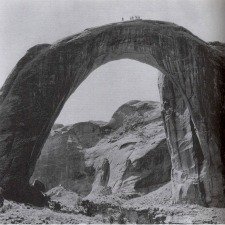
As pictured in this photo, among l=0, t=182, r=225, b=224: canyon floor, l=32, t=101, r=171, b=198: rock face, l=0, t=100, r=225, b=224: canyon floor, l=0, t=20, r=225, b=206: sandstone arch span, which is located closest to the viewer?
l=0, t=182, r=225, b=224: canyon floor

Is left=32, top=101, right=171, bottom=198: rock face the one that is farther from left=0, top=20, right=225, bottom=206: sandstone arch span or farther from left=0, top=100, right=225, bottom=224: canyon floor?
left=0, top=20, right=225, bottom=206: sandstone arch span

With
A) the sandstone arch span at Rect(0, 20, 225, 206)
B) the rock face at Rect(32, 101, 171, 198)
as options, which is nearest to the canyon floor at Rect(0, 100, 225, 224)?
the rock face at Rect(32, 101, 171, 198)

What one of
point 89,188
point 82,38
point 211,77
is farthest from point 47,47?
point 89,188

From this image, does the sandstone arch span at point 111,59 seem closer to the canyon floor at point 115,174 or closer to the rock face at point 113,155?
the canyon floor at point 115,174

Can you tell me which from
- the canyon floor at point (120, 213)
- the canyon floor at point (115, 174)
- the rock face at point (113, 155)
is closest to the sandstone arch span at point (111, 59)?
the canyon floor at point (120, 213)

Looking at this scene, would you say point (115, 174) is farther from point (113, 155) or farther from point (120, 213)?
point (120, 213)

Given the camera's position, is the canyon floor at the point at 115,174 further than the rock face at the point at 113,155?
No

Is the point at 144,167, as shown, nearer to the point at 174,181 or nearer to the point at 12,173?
the point at 174,181
